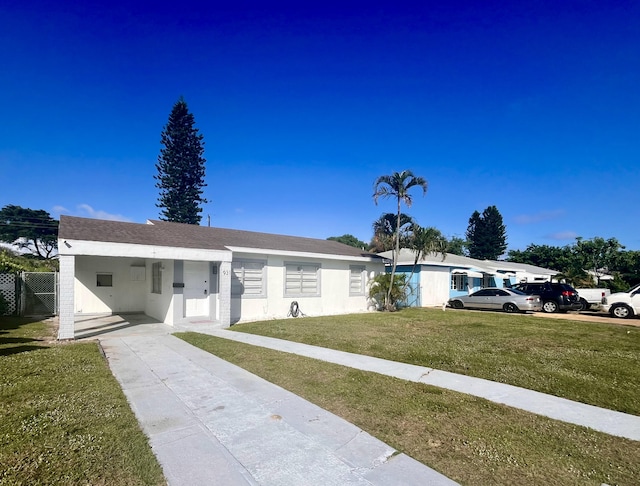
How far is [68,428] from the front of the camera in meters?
4.19

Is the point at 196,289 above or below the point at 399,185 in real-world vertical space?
below

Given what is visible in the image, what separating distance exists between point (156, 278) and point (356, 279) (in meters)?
9.75

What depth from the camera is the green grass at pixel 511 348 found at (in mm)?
6281

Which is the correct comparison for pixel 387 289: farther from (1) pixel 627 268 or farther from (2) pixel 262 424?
(1) pixel 627 268

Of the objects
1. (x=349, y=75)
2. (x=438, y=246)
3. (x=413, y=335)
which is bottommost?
(x=413, y=335)

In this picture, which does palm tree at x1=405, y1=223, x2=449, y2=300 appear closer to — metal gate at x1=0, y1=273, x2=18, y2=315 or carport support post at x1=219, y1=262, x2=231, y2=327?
carport support post at x1=219, y1=262, x2=231, y2=327

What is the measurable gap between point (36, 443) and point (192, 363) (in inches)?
146

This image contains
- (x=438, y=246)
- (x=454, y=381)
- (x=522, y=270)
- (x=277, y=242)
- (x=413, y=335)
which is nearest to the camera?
(x=454, y=381)

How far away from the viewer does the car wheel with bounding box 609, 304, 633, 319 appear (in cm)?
1675

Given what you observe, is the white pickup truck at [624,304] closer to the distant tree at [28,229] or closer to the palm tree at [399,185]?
the palm tree at [399,185]

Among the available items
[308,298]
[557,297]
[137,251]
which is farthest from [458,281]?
[137,251]

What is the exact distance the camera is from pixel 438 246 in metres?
19.5

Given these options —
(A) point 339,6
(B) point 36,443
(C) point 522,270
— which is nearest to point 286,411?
(B) point 36,443

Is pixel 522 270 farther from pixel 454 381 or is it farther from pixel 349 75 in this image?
pixel 454 381
